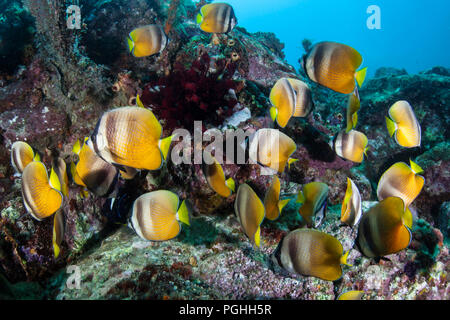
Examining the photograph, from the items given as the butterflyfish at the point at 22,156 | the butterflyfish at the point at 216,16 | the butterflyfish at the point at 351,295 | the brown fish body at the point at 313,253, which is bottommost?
the butterflyfish at the point at 351,295

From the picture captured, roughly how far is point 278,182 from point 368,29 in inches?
5272

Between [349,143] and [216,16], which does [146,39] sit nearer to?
[216,16]

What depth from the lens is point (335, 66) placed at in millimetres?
2416

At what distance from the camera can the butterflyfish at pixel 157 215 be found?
2.02 m

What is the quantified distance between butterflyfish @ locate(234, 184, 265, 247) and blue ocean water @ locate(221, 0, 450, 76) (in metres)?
101

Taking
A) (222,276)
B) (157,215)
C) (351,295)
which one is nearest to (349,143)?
(351,295)

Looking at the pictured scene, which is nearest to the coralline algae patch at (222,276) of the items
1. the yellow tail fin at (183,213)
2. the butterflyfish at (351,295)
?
the butterflyfish at (351,295)

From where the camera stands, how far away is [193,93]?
3.28 m

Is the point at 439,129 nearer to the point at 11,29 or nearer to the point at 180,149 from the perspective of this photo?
the point at 180,149

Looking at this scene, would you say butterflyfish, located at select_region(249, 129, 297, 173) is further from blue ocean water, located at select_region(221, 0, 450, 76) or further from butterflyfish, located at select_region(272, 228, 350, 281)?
blue ocean water, located at select_region(221, 0, 450, 76)

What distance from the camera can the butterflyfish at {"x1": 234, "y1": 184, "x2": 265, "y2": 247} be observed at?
6.02 ft

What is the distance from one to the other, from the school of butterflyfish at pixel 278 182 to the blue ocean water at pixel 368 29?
99.9 m

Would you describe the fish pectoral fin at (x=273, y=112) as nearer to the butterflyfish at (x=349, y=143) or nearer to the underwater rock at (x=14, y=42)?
the butterflyfish at (x=349, y=143)

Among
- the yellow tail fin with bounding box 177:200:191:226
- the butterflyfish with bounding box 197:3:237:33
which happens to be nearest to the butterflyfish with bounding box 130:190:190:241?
the yellow tail fin with bounding box 177:200:191:226
